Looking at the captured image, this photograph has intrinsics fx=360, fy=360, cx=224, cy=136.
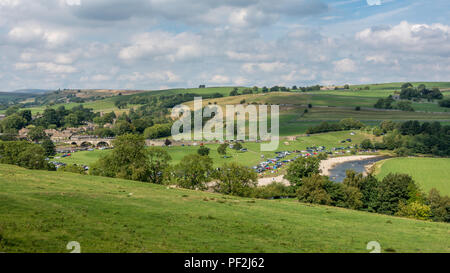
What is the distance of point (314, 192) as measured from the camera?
2333 inches

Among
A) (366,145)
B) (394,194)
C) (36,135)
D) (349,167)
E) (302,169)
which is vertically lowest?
(349,167)

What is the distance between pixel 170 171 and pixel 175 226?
38073 mm

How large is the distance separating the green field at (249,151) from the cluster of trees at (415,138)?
1221 cm

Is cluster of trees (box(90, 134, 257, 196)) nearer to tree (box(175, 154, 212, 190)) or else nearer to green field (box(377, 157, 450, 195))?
tree (box(175, 154, 212, 190))

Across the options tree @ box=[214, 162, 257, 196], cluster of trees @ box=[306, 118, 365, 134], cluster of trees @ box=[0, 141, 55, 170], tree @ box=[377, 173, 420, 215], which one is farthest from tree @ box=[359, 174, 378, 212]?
cluster of trees @ box=[306, 118, 365, 134]

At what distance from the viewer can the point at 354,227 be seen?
1123 inches

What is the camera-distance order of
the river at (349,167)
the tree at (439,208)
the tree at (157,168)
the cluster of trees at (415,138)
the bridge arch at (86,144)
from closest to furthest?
the tree at (439,208)
the tree at (157,168)
the river at (349,167)
the cluster of trees at (415,138)
the bridge arch at (86,144)

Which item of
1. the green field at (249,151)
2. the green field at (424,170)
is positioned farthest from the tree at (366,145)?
the green field at (424,170)

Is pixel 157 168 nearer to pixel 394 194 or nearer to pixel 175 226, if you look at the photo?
pixel 175 226

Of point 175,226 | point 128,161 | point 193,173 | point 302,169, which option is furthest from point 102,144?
point 175,226

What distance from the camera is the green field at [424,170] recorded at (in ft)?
308

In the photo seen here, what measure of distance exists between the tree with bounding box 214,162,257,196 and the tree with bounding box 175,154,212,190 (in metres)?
2.19

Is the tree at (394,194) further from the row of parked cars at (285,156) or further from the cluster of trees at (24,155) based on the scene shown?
the cluster of trees at (24,155)
